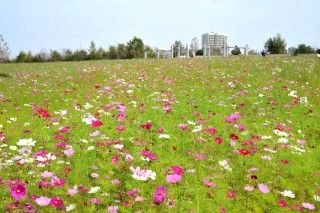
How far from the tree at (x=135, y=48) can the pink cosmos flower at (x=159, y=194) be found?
59.8 meters

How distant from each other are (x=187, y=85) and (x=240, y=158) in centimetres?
977

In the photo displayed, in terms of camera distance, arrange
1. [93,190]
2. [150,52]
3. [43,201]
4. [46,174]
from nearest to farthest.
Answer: [43,201] → [93,190] → [46,174] → [150,52]

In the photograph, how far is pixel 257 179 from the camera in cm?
756

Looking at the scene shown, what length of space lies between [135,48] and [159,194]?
2607 inches

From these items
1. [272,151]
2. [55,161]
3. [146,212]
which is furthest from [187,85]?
[146,212]

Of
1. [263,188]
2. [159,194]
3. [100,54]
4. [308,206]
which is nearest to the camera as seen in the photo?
[159,194]

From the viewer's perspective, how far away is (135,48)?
2813 inches

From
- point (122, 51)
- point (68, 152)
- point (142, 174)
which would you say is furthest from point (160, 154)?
point (122, 51)

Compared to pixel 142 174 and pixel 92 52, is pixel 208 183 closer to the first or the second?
pixel 142 174

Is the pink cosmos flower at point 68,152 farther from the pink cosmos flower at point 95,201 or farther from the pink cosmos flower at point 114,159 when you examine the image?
the pink cosmos flower at point 95,201

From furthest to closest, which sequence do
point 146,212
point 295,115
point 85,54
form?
point 85,54, point 295,115, point 146,212

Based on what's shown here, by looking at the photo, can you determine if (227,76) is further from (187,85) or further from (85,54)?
(85,54)

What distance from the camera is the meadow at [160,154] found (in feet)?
21.7

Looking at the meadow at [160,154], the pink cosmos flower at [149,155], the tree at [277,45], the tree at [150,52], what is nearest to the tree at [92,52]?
the tree at [150,52]
